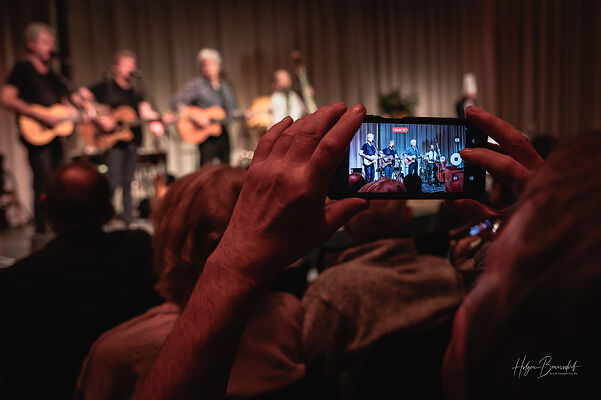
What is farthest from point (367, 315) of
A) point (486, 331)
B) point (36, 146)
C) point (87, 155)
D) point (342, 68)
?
point (342, 68)

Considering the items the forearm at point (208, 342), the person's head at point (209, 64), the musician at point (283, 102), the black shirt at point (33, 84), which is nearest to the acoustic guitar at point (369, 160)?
the forearm at point (208, 342)

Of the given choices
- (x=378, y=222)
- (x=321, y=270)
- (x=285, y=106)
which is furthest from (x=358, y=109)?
(x=285, y=106)

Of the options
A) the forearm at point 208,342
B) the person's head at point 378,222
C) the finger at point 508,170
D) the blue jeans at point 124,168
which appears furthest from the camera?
the blue jeans at point 124,168

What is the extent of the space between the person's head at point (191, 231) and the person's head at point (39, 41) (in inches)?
115

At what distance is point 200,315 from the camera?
436 mm

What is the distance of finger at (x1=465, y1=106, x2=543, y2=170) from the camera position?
0.54 m

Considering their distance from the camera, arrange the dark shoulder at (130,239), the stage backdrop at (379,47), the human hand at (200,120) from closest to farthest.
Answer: the dark shoulder at (130,239) → the human hand at (200,120) → the stage backdrop at (379,47)

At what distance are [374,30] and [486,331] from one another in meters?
8.23

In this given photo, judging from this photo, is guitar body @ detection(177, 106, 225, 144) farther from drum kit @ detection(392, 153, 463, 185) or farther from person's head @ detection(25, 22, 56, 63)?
drum kit @ detection(392, 153, 463, 185)

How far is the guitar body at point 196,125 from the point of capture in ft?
14.3

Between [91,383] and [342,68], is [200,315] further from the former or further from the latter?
[342,68]

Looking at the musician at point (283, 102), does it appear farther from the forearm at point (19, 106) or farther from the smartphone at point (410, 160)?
the smartphone at point (410, 160)
